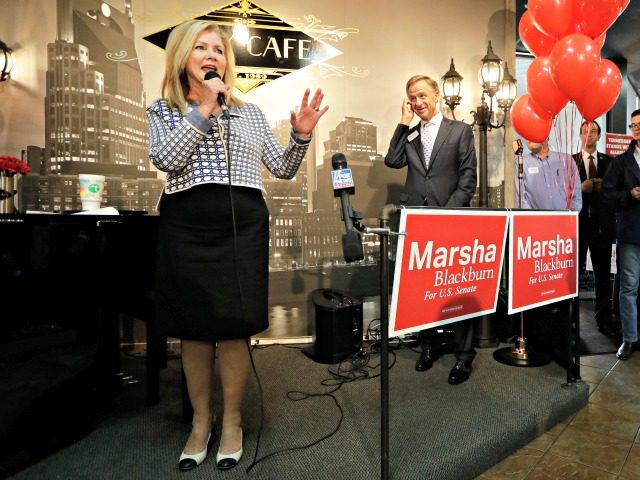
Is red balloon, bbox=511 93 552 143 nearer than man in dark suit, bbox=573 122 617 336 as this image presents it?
Yes

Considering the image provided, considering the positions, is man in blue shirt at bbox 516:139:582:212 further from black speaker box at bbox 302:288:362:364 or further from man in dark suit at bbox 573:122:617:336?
black speaker box at bbox 302:288:362:364

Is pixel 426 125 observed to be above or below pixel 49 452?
above

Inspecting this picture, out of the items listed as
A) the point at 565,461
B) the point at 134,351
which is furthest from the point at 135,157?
the point at 565,461

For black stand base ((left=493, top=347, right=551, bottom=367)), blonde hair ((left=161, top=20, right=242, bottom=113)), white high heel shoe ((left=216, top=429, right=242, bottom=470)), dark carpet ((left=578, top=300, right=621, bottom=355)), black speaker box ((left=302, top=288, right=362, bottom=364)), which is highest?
blonde hair ((left=161, top=20, right=242, bottom=113))

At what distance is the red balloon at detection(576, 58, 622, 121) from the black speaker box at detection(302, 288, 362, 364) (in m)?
1.95

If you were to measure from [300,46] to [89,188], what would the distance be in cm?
185

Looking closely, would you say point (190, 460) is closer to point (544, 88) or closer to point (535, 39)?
point (544, 88)

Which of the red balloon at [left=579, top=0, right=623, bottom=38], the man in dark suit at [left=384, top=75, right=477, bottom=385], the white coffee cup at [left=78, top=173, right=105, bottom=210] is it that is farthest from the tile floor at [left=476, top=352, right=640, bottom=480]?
the white coffee cup at [left=78, top=173, right=105, bottom=210]

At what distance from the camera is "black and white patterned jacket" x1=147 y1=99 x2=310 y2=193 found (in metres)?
1.24

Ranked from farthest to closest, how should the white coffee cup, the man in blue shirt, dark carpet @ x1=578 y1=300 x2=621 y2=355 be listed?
the man in blue shirt → dark carpet @ x1=578 y1=300 x2=621 y2=355 → the white coffee cup

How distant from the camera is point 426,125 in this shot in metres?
2.53

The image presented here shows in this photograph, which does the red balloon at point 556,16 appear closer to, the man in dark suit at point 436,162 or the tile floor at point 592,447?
the man in dark suit at point 436,162

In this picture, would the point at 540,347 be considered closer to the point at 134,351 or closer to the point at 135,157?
the point at 134,351

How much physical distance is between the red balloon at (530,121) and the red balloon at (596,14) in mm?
530
